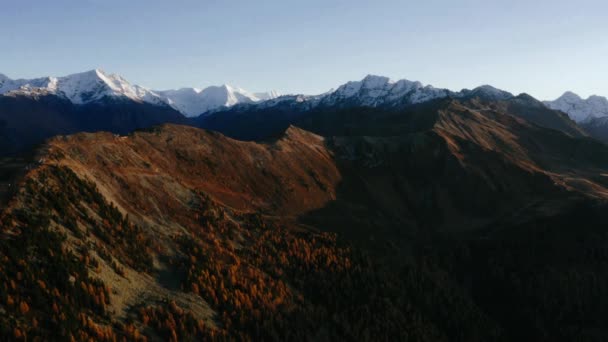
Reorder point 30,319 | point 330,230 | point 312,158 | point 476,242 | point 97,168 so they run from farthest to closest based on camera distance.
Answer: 1. point 312,158
2. point 476,242
3. point 330,230
4. point 97,168
5. point 30,319

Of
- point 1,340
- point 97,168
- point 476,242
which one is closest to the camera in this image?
point 1,340

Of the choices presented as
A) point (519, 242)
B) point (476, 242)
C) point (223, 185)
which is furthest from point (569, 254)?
point (223, 185)

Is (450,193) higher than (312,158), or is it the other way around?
(312,158)

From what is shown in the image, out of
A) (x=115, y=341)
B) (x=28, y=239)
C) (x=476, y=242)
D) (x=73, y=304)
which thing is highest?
(x=28, y=239)

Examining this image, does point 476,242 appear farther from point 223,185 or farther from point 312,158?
point 223,185

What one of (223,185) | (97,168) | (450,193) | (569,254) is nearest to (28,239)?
(97,168)

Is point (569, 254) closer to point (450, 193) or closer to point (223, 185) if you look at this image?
point (450, 193)

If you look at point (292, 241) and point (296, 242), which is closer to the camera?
point (296, 242)

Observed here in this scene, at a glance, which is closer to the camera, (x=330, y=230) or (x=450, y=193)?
(x=330, y=230)

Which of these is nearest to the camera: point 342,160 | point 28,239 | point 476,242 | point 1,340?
point 1,340
